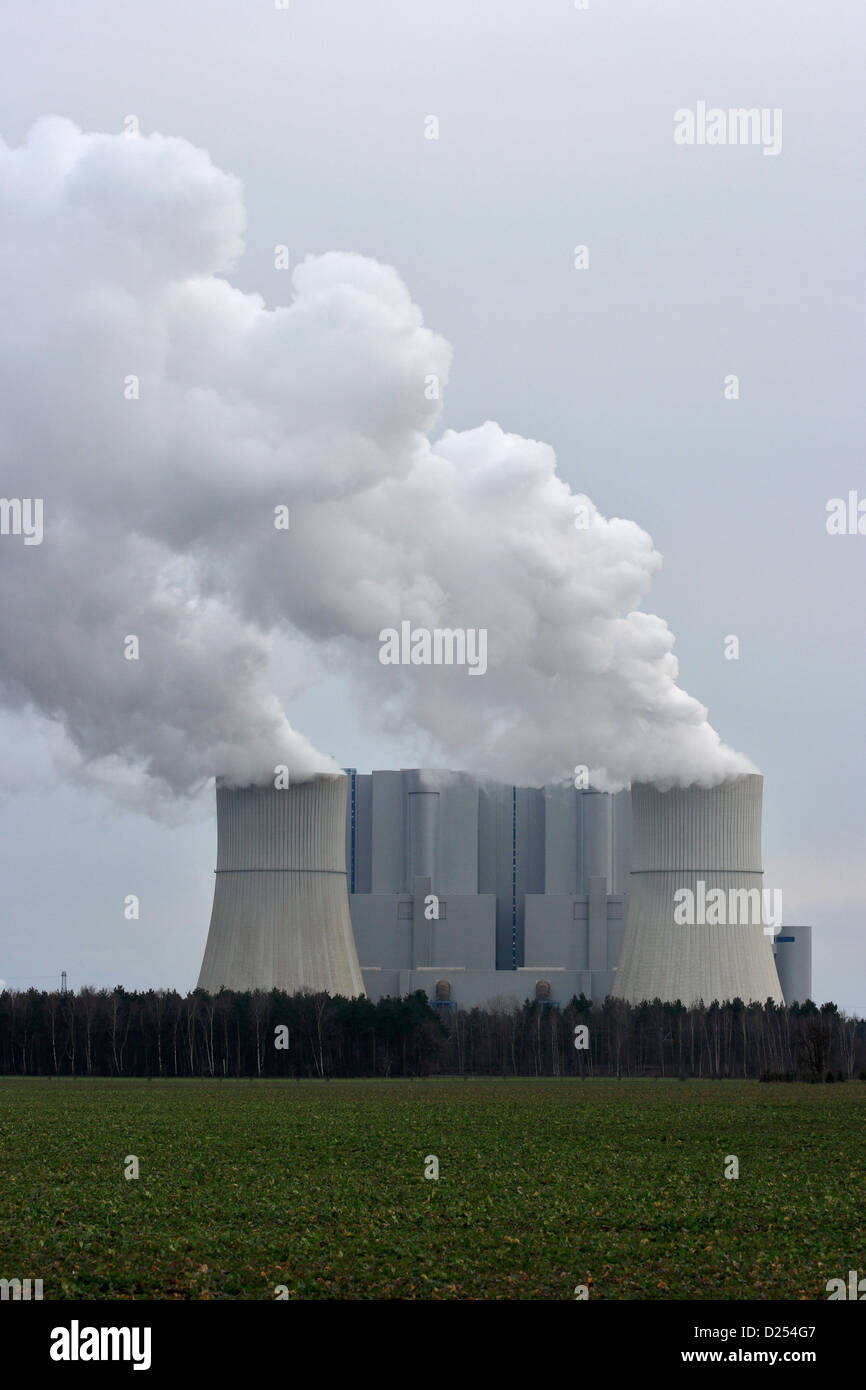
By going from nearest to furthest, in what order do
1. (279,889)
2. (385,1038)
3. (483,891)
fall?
1. (279,889)
2. (385,1038)
3. (483,891)

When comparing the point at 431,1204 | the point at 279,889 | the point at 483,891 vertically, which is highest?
the point at 483,891

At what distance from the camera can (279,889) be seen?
1943 inches

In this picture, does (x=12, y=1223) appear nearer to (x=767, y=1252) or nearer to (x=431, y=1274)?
(x=431, y=1274)

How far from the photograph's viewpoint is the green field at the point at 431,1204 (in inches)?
523

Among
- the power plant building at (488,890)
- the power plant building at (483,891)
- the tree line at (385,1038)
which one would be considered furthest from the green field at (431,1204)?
the power plant building at (488,890)

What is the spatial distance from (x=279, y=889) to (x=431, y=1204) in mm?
32250

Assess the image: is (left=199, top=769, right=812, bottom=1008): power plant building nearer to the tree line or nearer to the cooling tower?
the cooling tower

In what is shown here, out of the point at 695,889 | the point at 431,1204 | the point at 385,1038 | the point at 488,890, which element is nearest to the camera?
the point at 431,1204

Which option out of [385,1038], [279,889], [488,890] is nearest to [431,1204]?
[279,889]

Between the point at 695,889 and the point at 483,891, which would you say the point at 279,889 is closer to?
the point at 695,889

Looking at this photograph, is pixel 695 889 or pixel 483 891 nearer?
pixel 695 889

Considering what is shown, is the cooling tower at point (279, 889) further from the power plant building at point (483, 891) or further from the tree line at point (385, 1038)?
the tree line at point (385, 1038)

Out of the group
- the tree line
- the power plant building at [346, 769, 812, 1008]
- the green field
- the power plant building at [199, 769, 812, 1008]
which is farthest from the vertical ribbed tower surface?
the green field
